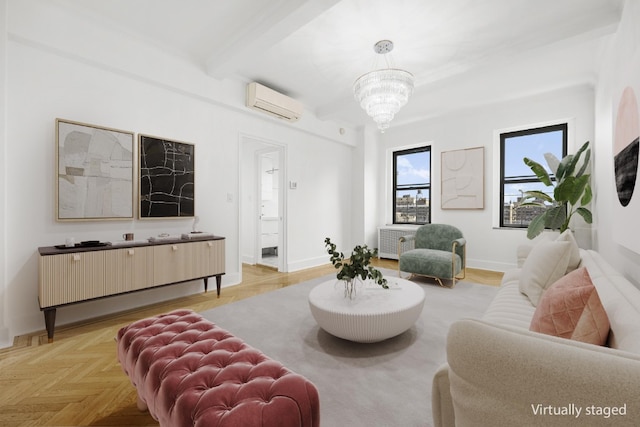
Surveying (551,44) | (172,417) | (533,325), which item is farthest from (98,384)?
(551,44)

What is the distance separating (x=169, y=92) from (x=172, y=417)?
3.55m

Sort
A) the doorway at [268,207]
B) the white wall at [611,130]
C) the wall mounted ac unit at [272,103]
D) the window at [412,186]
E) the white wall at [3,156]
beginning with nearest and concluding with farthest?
the white wall at [611,130], the white wall at [3,156], the wall mounted ac unit at [272,103], the doorway at [268,207], the window at [412,186]

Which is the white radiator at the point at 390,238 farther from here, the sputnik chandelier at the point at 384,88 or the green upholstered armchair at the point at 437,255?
the sputnik chandelier at the point at 384,88

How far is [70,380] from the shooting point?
188 centimetres

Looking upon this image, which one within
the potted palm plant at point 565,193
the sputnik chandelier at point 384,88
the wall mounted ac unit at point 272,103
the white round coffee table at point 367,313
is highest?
the wall mounted ac unit at point 272,103

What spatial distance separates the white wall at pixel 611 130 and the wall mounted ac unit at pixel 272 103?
3686 millimetres

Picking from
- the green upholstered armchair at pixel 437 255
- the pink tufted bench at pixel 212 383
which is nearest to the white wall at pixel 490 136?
the green upholstered armchair at pixel 437 255

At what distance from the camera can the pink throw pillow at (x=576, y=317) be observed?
99 centimetres

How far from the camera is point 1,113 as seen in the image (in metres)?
2.29

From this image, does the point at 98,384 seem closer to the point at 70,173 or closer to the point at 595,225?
the point at 70,173

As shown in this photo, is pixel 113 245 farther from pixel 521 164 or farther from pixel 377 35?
pixel 521 164

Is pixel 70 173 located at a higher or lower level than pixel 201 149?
lower

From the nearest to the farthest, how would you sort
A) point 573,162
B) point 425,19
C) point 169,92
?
point 425,19 < point 169,92 < point 573,162

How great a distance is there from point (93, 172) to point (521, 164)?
20.0 feet
